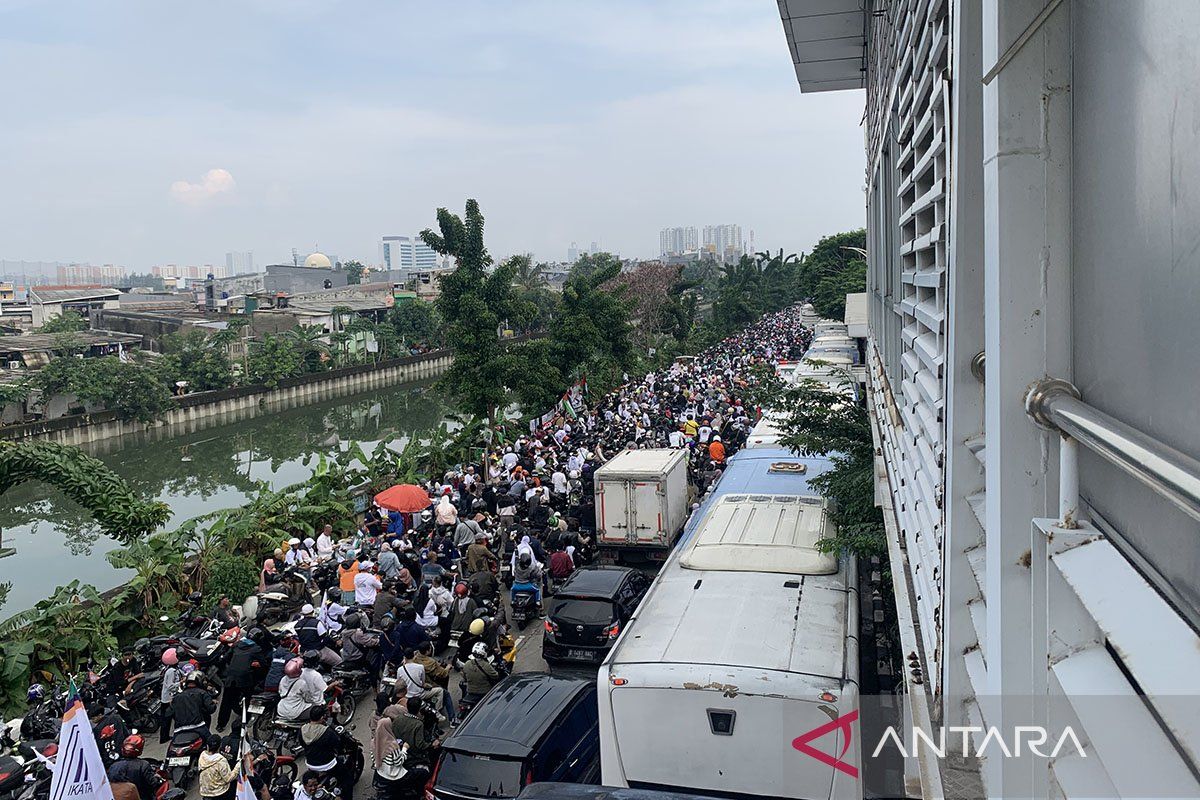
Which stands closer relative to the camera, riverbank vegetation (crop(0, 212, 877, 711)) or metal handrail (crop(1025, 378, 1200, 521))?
metal handrail (crop(1025, 378, 1200, 521))

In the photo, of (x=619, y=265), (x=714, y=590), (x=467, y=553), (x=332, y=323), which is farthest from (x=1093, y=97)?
(x=332, y=323)

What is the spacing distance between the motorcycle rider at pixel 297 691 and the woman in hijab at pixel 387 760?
37.1 inches

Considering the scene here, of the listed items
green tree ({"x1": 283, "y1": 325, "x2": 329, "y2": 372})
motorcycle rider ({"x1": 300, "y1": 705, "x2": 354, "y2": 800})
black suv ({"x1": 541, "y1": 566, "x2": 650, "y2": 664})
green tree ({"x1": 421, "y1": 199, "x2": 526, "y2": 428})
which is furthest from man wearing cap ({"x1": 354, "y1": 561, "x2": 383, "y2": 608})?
green tree ({"x1": 283, "y1": 325, "x2": 329, "y2": 372})

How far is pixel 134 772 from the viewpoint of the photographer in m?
5.95

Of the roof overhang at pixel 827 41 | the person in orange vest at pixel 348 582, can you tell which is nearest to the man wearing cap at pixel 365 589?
the person in orange vest at pixel 348 582

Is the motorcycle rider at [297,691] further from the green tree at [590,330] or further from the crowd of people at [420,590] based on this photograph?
the green tree at [590,330]

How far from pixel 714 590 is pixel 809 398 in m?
2.99

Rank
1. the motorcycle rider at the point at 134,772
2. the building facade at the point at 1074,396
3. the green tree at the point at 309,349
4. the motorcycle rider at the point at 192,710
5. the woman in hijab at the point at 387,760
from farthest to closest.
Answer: the green tree at the point at 309,349 → the motorcycle rider at the point at 192,710 → the woman in hijab at the point at 387,760 → the motorcycle rider at the point at 134,772 → the building facade at the point at 1074,396

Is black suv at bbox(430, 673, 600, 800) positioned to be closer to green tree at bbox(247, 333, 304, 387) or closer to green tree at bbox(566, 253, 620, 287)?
green tree at bbox(566, 253, 620, 287)

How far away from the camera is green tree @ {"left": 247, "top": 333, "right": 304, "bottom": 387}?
41.6 m

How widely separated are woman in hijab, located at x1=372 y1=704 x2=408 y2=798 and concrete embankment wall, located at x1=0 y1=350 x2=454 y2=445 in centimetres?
2862

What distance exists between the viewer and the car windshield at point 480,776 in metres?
5.47

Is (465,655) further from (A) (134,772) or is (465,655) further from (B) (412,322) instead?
(B) (412,322)

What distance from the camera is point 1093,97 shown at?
1.44m
